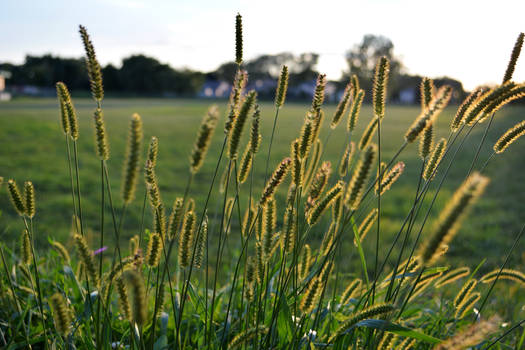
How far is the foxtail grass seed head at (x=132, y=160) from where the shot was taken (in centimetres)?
115

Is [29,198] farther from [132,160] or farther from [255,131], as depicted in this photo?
[255,131]

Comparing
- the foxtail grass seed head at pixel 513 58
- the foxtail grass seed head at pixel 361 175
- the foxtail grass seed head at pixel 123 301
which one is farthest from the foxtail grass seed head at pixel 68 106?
the foxtail grass seed head at pixel 513 58

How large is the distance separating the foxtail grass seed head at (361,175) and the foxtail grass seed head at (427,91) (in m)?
0.81

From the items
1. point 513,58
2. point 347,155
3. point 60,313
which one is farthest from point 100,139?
point 513,58

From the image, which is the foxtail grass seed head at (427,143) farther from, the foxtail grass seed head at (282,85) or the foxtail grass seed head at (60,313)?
the foxtail grass seed head at (60,313)

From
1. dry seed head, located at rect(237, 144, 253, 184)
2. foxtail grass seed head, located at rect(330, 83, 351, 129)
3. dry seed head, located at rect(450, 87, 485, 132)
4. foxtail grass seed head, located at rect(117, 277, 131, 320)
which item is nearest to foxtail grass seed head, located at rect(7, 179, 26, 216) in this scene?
foxtail grass seed head, located at rect(117, 277, 131, 320)

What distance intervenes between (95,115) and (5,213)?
6392mm

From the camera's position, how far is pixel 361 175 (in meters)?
1.19

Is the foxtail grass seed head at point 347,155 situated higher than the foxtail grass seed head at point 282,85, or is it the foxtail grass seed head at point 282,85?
the foxtail grass seed head at point 282,85

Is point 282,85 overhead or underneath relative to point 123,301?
overhead

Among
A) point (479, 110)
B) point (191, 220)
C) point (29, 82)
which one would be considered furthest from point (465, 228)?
point (29, 82)

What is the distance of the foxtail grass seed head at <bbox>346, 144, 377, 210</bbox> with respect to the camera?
1.16 m

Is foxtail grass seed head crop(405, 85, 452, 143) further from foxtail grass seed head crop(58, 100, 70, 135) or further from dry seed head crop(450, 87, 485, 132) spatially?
foxtail grass seed head crop(58, 100, 70, 135)

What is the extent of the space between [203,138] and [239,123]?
161mm
